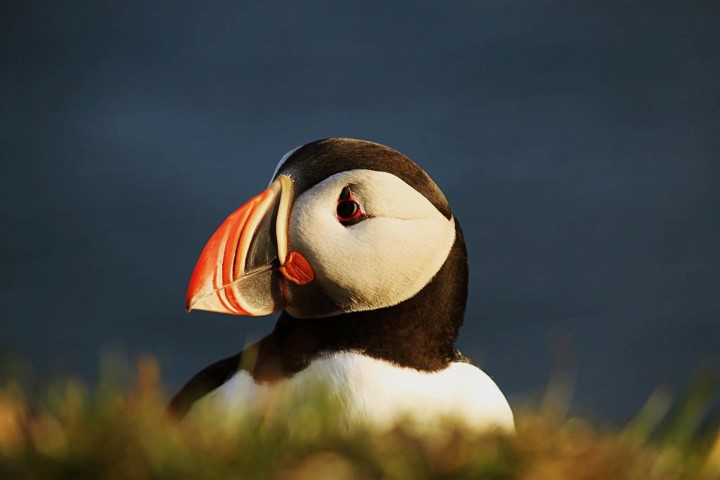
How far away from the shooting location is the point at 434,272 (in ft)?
11.5

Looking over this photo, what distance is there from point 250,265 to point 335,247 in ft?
1.05

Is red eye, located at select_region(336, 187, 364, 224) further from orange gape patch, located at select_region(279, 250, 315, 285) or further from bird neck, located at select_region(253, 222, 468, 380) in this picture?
bird neck, located at select_region(253, 222, 468, 380)

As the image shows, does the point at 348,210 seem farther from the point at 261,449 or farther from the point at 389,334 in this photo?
the point at 261,449

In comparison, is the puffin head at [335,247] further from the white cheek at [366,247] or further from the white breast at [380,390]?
the white breast at [380,390]

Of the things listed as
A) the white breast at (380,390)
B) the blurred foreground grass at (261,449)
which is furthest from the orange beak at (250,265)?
the blurred foreground grass at (261,449)

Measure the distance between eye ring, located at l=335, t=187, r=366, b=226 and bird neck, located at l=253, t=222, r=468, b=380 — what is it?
33cm

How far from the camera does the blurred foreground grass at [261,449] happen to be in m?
1.92

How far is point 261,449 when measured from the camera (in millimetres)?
1965

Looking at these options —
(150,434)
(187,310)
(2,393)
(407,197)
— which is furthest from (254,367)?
(150,434)

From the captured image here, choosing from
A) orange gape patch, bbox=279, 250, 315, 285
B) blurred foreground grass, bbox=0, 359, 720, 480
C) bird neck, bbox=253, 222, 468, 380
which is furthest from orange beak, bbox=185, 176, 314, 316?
blurred foreground grass, bbox=0, 359, 720, 480

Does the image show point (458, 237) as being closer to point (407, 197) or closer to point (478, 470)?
point (407, 197)

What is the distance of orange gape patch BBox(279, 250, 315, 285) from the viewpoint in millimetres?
3432

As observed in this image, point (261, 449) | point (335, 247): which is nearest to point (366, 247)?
point (335, 247)

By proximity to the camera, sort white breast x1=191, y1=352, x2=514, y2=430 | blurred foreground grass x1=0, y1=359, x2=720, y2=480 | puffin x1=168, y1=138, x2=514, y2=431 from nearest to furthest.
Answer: blurred foreground grass x1=0, y1=359, x2=720, y2=480
white breast x1=191, y1=352, x2=514, y2=430
puffin x1=168, y1=138, x2=514, y2=431
